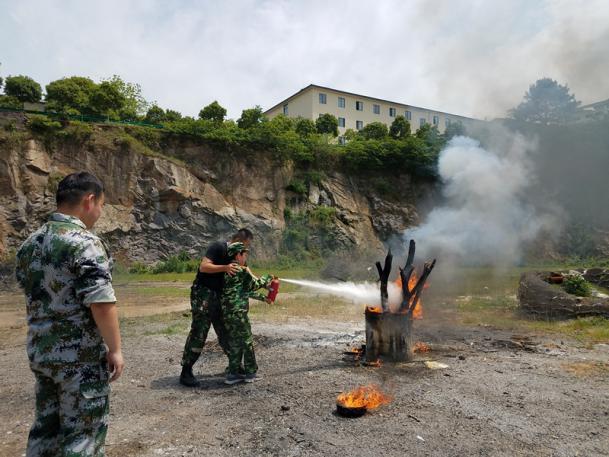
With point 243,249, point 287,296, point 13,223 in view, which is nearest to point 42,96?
point 13,223

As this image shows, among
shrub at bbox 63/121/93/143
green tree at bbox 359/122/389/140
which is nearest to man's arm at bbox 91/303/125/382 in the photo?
shrub at bbox 63/121/93/143

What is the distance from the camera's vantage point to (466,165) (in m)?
16.2

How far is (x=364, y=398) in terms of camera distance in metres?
4.77

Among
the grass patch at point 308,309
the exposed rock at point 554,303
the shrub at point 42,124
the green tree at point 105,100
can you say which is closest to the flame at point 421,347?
the grass patch at point 308,309

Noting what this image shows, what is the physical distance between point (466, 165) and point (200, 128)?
56.4 feet

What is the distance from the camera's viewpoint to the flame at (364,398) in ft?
14.8

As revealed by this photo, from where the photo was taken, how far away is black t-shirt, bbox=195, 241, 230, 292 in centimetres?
556

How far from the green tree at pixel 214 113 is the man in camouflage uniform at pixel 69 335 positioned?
95.1ft

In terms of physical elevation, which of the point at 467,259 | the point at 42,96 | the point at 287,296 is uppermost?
the point at 42,96

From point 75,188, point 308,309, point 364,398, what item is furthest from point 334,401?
point 308,309

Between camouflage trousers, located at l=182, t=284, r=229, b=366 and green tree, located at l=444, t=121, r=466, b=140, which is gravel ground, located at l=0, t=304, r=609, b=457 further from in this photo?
green tree, located at l=444, t=121, r=466, b=140

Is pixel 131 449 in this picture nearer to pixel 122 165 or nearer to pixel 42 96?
pixel 122 165

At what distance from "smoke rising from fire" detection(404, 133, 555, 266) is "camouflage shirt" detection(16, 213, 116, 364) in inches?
518

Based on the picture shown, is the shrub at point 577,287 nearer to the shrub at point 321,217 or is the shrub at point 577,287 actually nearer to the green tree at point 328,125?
the shrub at point 321,217
